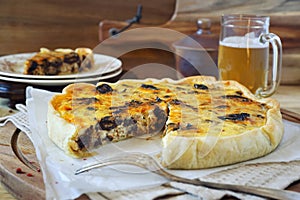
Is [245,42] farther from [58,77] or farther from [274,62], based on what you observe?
[58,77]

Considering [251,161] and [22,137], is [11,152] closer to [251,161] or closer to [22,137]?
Answer: [22,137]

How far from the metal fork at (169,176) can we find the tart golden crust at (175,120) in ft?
0.16

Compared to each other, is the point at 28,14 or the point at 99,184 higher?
the point at 28,14

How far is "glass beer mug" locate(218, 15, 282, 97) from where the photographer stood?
187cm

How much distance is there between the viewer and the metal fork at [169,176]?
1.06 metres

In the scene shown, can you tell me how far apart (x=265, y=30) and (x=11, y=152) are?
3.74ft

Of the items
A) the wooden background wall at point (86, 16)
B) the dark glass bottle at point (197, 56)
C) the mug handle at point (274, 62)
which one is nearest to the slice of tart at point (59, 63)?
the dark glass bottle at point (197, 56)

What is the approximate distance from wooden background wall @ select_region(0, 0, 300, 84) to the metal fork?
1605 millimetres

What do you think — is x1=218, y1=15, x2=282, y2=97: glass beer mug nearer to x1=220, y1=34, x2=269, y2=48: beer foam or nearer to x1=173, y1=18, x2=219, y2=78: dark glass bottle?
x1=220, y1=34, x2=269, y2=48: beer foam

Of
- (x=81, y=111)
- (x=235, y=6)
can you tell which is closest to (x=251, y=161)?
(x=81, y=111)

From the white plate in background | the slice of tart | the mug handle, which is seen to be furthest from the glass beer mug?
the slice of tart

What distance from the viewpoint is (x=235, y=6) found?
2805mm

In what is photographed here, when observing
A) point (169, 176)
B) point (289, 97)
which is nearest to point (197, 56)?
point (289, 97)

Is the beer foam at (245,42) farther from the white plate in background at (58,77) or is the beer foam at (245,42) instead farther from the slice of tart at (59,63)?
the slice of tart at (59,63)
